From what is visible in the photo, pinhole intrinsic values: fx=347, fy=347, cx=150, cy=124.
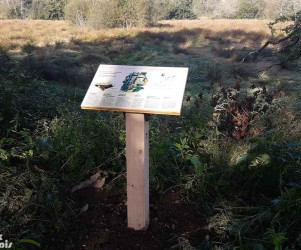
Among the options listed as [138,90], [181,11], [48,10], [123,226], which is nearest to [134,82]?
[138,90]

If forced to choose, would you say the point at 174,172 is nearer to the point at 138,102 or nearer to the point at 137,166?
the point at 137,166

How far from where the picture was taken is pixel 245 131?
4012 millimetres

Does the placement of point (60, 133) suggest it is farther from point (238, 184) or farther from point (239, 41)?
point (239, 41)

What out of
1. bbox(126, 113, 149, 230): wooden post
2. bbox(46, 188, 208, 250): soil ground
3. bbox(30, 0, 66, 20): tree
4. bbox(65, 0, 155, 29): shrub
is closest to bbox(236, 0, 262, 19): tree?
bbox(65, 0, 155, 29): shrub

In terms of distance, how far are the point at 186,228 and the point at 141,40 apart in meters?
17.2

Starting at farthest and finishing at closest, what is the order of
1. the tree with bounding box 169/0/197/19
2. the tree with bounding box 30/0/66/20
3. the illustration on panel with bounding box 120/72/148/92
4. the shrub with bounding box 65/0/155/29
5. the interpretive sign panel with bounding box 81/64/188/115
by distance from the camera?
the tree with bounding box 169/0/197/19 → the tree with bounding box 30/0/66/20 → the shrub with bounding box 65/0/155/29 → the illustration on panel with bounding box 120/72/148/92 → the interpretive sign panel with bounding box 81/64/188/115

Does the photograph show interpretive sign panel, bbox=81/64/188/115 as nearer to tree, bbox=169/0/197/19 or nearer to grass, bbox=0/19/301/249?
grass, bbox=0/19/301/249

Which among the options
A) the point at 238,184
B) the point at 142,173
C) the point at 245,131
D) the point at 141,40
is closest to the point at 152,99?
the point at 142,173

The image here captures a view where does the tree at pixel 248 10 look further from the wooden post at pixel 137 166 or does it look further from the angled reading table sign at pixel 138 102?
the wooden post at pixel 137 166

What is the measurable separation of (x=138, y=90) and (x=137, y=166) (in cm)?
51

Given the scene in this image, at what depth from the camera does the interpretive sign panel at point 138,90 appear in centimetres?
223

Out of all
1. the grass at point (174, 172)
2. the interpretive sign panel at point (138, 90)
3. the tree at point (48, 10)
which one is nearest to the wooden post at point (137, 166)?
the interpretive sign panel at point (138, 90)

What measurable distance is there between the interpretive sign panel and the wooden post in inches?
4.1

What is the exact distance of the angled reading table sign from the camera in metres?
2.25
